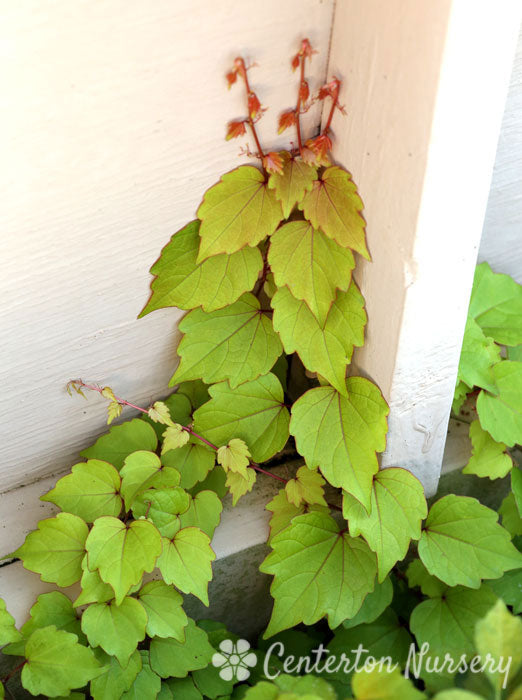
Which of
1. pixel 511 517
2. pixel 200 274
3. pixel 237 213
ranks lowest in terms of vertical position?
pixel 511 517

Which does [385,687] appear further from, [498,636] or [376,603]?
[376,603]

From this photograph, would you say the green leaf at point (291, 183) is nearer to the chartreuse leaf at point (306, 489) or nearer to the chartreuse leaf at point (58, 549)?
the chartreuse leaf at point (306, 489)

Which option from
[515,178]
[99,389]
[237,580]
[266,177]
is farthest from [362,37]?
[237,580]

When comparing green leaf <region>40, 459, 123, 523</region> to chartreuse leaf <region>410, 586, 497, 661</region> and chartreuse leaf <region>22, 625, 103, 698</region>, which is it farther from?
chartreuse leaf <region>410, 586, 497, 661</region>

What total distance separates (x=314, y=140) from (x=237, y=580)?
84 centimetres

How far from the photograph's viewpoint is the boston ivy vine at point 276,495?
1008 mm

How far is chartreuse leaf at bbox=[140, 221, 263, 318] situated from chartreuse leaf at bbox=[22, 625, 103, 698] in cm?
55

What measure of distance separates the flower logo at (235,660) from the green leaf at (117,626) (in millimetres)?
199

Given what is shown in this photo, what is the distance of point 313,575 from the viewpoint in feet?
3.65

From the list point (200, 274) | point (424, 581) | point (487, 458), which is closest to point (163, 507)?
point (200, 274)

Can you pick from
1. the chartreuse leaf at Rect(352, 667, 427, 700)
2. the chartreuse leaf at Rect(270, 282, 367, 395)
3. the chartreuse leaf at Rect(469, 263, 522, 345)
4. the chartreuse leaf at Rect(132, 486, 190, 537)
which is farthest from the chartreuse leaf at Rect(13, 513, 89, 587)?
the chartreuse leaf at Rect(469, 263, 522, 345)

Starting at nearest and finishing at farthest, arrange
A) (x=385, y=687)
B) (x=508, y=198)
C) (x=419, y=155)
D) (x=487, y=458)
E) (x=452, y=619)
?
(x=385, y=687)
(x=419, y=155)
(x=452, y=619)
(x=487, y=458)
(x=508, y=198)

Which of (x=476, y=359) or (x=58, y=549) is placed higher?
(x=476, y=359)

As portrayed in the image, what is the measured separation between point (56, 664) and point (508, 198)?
1.20 m
